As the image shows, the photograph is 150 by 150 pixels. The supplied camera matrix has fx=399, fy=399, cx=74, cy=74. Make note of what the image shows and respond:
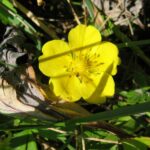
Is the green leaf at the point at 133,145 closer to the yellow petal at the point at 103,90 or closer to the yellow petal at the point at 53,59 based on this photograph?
the yellow petal at the point at 103,90

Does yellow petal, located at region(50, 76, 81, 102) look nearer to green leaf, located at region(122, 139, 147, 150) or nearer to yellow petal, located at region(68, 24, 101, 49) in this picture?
yellow petal, located at region(68, 24, 101, 49)

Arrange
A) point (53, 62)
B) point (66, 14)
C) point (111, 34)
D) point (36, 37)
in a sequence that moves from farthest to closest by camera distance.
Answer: point (66, 14) < point (111, 34) < point (36, 37) < point (53, 62)

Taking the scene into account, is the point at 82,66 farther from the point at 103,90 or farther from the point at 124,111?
the point at 124,111

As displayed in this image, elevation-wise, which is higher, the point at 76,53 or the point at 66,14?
the point at 66,14

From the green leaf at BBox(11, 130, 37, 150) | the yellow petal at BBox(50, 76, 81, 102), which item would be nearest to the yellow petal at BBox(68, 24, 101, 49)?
the yellow petal at BBox(50, 76, 81, 102)

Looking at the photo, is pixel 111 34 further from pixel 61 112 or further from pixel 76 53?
pixel 61 112

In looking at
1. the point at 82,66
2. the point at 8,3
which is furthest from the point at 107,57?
the point at 8,3

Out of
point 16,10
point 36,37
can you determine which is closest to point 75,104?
point 36,37
